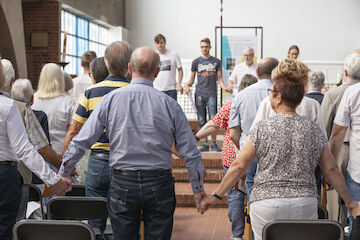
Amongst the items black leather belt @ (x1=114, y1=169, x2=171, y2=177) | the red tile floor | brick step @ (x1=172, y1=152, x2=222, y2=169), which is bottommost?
the red tile floor

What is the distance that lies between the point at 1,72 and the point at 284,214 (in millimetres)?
1652

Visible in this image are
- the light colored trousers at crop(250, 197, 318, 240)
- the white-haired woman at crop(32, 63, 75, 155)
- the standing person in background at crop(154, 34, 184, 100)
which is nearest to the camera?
the light colored trousers at crop(250, 197, 318, 240)

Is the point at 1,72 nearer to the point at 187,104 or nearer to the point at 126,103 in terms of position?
the point at 126,103

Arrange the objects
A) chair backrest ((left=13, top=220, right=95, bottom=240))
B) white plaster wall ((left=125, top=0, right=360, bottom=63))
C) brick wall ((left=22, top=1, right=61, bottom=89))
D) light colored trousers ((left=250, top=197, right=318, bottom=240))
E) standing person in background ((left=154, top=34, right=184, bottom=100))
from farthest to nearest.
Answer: white plaster wall ((left=125, top=0, right=360, bottom=63)), brick wall ((left=22, top=1, right=61, bottom=89)), standing person in background ((left=154, top=34, right=184, bottom=100)), light colored trousers ((left=250, top=197, right=318, bottom=240)), chair backrest ((left=13, top=220, right=95, bottom=240))

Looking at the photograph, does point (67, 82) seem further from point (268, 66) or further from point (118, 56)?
point (268, 66)

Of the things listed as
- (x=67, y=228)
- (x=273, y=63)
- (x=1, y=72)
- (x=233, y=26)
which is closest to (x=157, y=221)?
(x=67, y=228)

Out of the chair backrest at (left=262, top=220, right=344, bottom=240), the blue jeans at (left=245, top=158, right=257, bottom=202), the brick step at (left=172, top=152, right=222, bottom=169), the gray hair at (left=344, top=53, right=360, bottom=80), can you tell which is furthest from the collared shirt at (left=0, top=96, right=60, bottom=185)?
the brick step at (left=172, top=152, right=222, bottom=169)

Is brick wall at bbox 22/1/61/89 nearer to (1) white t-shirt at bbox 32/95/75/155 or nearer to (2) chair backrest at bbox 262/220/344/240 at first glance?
(1) white t-shirt at bbox 32/95/75/155

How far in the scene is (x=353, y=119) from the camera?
13.1 feet

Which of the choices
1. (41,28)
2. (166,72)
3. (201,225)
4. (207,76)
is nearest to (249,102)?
(201,225)

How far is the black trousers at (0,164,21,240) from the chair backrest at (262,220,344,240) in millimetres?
1424

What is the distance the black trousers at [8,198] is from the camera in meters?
3.32

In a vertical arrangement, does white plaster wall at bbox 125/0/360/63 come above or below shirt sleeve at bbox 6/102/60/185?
above

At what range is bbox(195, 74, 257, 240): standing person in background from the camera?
496cm
